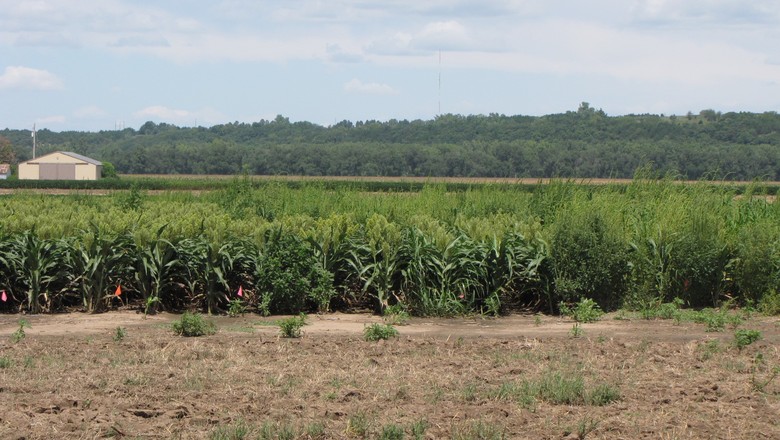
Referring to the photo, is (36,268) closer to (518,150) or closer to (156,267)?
(156,267)

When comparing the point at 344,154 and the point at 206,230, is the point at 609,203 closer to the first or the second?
the point at 206,230

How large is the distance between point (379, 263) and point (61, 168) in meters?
79.6

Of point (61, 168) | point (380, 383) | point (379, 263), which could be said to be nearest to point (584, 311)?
point (379, 263)

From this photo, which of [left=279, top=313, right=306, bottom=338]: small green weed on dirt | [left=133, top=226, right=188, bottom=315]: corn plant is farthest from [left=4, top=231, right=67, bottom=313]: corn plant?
[left=279, top=313, right=306, bottom=338]: small green weed on dirt

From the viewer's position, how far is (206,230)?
12.3m

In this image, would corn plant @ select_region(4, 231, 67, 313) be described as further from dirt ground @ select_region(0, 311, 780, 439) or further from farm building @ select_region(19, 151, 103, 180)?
farm building @ select_region(19, 151, 103, 180)

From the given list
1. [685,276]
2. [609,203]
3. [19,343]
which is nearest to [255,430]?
[19,343]

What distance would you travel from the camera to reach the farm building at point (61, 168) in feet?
273

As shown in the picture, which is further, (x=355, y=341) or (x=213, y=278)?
(x=213, y=278)

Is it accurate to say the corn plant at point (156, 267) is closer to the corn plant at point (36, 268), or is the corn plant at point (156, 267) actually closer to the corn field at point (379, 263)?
the corn field at point (379, 263)

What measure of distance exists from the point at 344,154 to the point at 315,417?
84107mm

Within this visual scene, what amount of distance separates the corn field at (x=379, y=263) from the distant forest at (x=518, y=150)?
40250 mm

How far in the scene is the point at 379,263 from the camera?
11.9 m

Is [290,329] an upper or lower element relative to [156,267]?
lower
